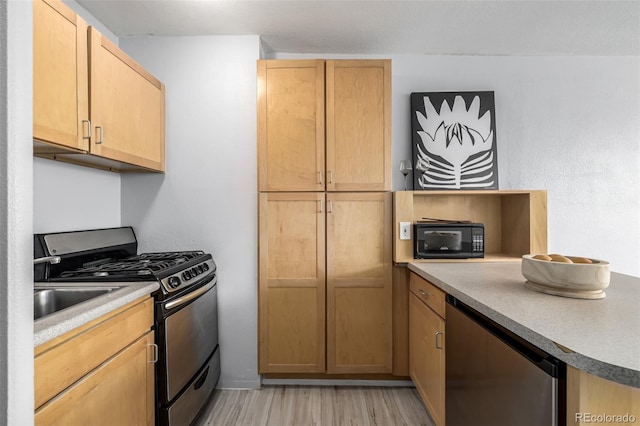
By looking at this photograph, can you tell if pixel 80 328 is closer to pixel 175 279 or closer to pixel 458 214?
pixel 175 279

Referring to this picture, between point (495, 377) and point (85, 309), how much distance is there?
4.84 feet

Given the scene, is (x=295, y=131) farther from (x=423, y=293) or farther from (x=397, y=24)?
(x=423, y=293)

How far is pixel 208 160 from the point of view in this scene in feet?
7.97

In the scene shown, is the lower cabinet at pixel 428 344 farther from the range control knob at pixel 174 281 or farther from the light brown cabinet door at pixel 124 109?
the light brown cabinet door at pixel 124 109

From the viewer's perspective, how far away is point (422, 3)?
2.08 meters

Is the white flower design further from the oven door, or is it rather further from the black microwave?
the oven door

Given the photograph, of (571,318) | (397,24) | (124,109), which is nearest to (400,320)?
(571,318)

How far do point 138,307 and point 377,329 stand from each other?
154 cm

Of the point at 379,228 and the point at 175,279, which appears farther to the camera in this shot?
the point at 379,228

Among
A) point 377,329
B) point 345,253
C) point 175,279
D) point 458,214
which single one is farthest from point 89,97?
point 458,214

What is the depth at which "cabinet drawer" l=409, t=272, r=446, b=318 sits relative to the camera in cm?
175

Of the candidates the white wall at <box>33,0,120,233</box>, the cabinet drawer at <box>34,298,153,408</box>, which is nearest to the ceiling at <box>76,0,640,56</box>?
the white wall at <box>33,0,120,233</box>

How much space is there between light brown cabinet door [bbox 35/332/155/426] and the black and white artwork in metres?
2.19

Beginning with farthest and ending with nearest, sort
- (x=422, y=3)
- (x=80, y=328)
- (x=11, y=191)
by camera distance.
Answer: (x=422, y=3) < (x=80, y=328) < (x=11, y=191)
